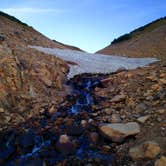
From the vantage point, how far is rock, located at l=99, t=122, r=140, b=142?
7.70 m

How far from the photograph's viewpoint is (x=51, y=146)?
809 centimetres

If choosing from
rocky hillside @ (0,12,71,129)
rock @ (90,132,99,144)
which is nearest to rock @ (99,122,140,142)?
rock @ (90,132,99,144)

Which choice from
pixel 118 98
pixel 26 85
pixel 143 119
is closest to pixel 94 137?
pixel 143 119

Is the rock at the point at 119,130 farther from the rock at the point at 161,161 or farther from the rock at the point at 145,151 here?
the rock at the point at 161,161

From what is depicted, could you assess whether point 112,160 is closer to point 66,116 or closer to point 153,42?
point 66,116

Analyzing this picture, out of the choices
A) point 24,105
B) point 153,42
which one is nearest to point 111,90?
point 24,105

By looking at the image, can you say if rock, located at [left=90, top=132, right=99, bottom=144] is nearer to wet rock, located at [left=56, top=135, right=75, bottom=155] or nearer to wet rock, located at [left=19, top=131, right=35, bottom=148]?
wet rock, located at [left=56, top=135, right=75, bottom=155]

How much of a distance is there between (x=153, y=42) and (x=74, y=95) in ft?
61.7

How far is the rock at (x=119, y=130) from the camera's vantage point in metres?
7.70

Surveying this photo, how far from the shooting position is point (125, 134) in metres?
7.72

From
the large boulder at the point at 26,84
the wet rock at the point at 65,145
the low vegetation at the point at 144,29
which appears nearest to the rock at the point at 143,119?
the wet rock at the point at 65,145

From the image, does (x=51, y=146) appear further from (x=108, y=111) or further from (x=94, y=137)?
(x=108, y=111)

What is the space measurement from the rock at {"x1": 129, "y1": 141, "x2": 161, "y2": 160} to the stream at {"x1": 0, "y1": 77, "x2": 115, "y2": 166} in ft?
1.77

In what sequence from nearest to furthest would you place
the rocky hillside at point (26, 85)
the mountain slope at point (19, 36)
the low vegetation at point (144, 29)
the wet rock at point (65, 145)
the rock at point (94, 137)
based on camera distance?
the wet rock at point (65, 145) < the rock at point (94, 137) < the rocky hillside at point (26, 85) < the mountain slope at point (19, 36) < the low vegetation at point (144, 29)
